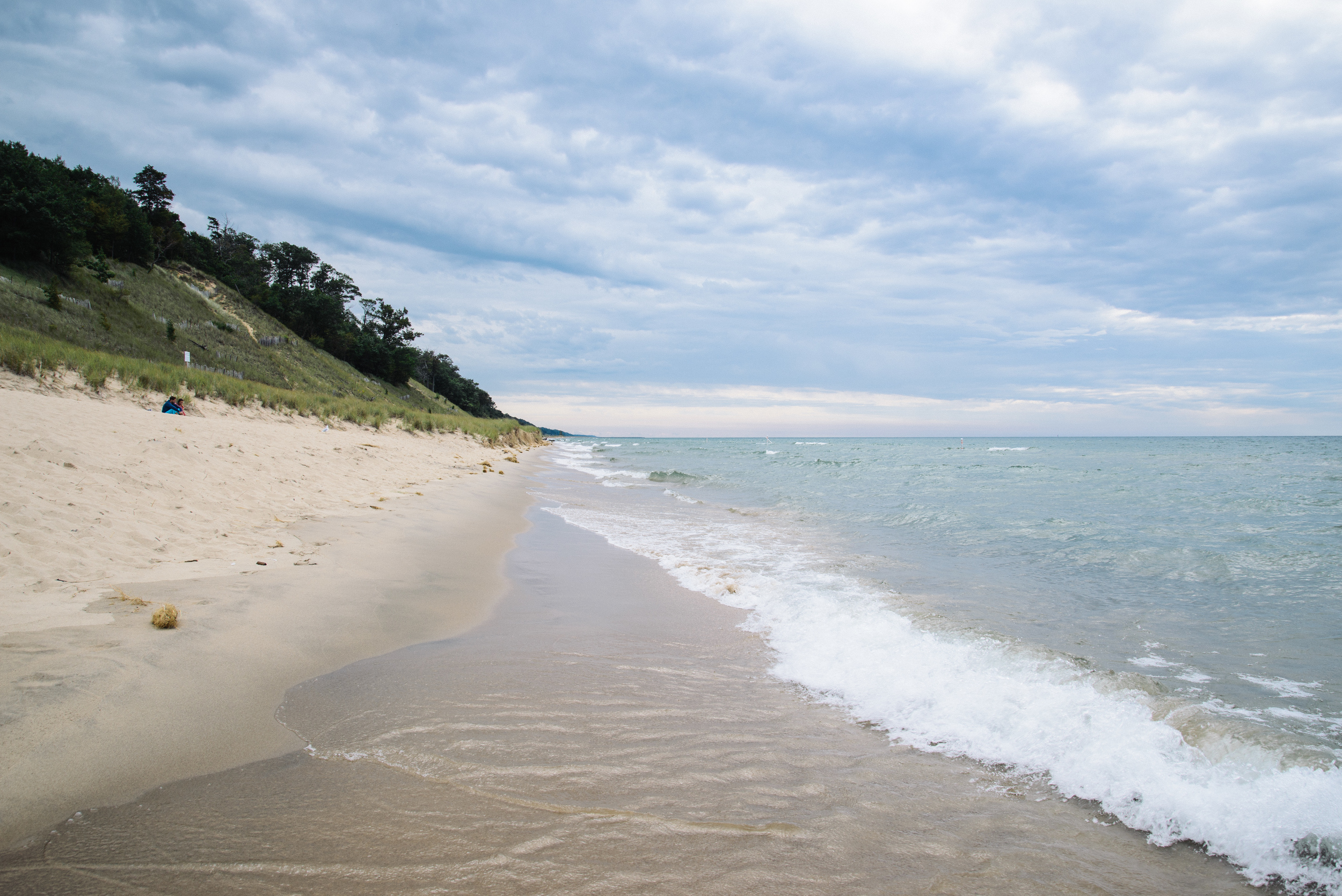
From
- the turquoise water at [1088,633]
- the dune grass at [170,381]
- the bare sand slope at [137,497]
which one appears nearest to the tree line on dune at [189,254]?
the dune grass at [170,381]

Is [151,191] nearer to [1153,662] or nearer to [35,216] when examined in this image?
[35,216]

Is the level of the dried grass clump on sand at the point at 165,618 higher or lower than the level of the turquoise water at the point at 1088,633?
higher

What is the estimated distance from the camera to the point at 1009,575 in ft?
24.7

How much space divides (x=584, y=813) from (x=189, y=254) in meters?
Answer: 67.9

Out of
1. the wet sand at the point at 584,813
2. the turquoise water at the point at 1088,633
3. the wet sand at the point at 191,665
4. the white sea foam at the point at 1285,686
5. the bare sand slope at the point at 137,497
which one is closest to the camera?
the wet sand at the point at 584,813

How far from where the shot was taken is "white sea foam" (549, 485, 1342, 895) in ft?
8.17

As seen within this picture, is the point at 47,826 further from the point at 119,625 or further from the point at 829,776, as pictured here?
the point at 829,776

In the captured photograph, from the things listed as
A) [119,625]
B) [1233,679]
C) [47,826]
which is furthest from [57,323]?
[1233,679]

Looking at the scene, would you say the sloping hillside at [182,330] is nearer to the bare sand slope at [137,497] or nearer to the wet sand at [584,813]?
the bare sand slope at [137,497]

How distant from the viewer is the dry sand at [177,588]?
260 centimetres

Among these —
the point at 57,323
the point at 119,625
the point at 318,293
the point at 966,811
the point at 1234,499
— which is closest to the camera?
the point at 966,811

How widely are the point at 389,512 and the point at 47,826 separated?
6.99 m

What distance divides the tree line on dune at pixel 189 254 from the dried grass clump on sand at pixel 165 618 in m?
36.6

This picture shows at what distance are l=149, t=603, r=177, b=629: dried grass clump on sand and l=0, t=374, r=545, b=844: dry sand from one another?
5cm
